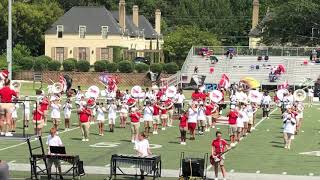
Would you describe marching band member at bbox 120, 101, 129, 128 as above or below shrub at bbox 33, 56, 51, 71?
below

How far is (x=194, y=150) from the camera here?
2592cm

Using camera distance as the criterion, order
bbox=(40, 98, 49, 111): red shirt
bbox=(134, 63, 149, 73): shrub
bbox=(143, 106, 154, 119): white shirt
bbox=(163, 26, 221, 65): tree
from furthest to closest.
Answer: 1. bbox=(163, 26, 221, 65): tree
2. bbox=(134, 63, 149, 73): shrub
3. bbox=(40, 98, 49, 111): red shirt
4. bbox=(143, 106, 154, 119): white shirt

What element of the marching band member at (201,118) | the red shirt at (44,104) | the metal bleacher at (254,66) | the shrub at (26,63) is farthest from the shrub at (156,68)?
the red shirt at (44,104)

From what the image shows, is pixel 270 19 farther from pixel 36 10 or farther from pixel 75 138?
pixel 75 138

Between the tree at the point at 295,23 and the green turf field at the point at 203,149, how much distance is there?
141 feet

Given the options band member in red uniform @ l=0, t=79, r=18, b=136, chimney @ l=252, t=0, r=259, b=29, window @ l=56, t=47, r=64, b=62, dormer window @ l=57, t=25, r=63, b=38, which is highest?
chimney @ l=252, t=0, r=259, b=29

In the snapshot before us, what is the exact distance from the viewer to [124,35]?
270 feet

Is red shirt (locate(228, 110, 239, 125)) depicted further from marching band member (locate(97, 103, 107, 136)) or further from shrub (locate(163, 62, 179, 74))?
shrub (locate(163, 62, 179, 74))

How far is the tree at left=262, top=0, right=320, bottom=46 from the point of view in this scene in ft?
246

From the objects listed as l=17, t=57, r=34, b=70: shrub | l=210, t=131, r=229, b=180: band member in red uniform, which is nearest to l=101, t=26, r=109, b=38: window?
l=17, t=57, r=34, b=70: shrub

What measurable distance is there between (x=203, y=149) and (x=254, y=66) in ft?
123

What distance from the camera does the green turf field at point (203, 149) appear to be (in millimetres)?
22547

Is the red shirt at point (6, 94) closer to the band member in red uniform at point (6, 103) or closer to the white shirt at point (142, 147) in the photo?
the band member in red uniform at point (6, 103)

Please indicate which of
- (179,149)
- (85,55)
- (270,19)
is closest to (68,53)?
(85,55)
